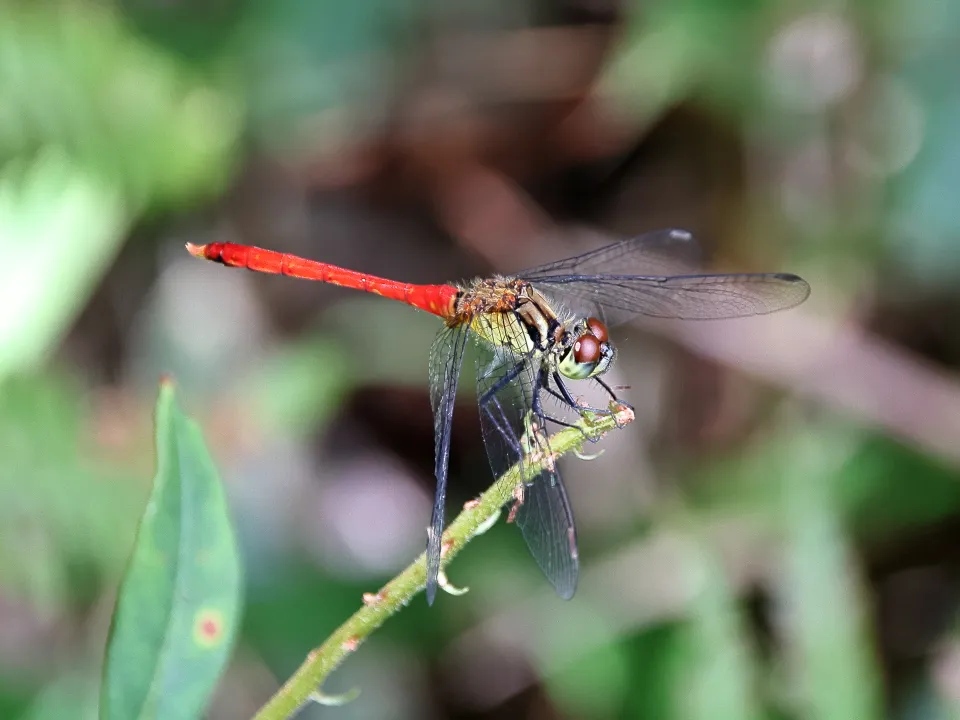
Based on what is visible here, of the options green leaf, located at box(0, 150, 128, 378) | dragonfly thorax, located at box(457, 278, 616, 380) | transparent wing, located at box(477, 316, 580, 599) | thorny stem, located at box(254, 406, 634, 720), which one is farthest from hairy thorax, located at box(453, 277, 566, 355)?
green leaf, located at box(0, 150, 128, 378)

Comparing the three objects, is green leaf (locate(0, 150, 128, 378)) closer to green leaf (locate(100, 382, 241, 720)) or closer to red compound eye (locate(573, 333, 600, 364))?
green leaf (locate(100, 382, 241, 720))

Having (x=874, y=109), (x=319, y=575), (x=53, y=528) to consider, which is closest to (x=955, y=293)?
(x=874, y=109)

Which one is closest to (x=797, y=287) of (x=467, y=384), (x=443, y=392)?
(x=443, y=392)

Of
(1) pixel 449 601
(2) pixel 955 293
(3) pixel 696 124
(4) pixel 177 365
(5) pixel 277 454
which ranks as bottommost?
(1) pixel 449 601

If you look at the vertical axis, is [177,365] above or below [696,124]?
below

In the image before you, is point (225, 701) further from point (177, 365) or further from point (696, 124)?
point (696, 124)
